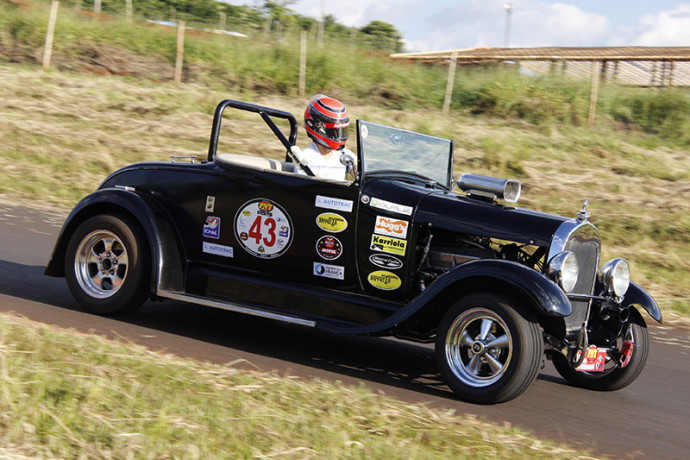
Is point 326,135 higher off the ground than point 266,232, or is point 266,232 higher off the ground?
point 326,135

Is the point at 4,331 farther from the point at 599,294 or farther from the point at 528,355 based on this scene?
the point at 599,294

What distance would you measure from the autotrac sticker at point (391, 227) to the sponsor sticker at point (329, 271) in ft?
1.31

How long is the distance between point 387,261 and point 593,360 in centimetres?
152

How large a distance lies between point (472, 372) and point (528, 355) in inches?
16.1

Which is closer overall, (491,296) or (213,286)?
(491,296)

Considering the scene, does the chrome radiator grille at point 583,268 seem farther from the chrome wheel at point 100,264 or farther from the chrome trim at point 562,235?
the chrome wheel at point 100,264

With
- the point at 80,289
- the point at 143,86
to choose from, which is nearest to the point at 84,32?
the point at 143,86

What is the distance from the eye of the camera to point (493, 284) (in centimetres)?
504

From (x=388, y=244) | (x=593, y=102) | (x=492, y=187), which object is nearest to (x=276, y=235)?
(x=388, y=244)

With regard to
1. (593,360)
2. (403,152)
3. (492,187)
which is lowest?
(593,360)

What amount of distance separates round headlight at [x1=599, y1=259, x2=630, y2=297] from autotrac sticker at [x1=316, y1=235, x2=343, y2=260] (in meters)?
1.83

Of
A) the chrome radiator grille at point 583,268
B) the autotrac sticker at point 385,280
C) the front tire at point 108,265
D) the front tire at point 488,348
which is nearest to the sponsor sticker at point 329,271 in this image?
the autotrac sticker at point 385,280

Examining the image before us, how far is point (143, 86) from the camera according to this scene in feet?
66.3

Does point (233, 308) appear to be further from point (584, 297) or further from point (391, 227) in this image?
point (584, 297)
